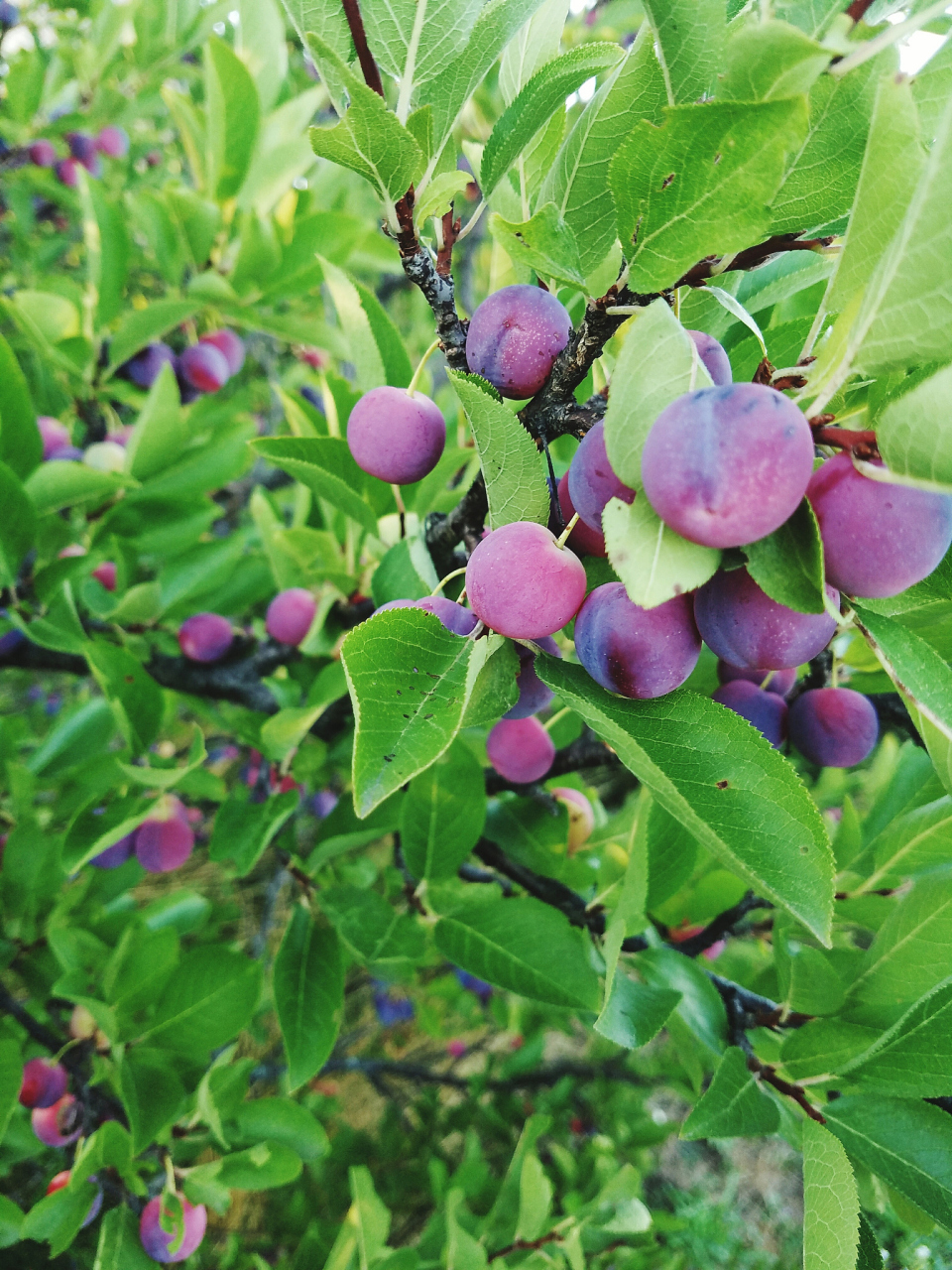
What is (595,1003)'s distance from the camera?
662 millimetres

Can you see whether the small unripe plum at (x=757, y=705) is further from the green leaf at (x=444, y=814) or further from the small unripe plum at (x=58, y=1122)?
the small unripe plum at (x=58, y=1122)

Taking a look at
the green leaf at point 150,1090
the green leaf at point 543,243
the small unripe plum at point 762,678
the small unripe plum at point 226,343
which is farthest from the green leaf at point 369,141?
the small unripe plum at point 226,343

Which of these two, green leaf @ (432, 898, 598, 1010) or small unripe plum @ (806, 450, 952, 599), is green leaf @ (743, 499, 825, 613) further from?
green leaf @ (432, 898, 598, 1010)

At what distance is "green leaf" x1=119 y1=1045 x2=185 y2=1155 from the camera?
794 mm

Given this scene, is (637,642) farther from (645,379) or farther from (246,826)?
(246,826)

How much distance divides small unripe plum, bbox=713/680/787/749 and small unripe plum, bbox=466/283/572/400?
0.36m

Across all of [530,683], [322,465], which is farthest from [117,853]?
[530,683]

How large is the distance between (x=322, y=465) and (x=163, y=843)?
25.7 inches

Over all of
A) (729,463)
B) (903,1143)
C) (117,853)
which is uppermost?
(729,463)

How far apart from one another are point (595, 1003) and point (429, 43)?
2.27 ft

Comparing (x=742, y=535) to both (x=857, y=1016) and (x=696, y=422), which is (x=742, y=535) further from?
(x=857, y=1016)

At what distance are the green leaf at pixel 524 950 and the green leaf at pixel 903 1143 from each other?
0.22m

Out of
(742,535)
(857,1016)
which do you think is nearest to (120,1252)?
(857,1016)

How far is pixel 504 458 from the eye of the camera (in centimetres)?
37
